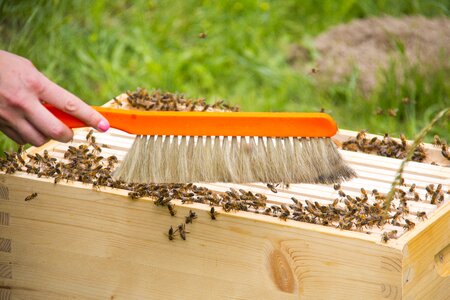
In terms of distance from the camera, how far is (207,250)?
10.6 feet

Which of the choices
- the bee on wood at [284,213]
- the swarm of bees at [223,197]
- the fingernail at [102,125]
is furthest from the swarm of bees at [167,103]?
the bee on wood at [284,213]

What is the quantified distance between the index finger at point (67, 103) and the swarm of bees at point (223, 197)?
342mm

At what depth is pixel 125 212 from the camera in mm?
3312

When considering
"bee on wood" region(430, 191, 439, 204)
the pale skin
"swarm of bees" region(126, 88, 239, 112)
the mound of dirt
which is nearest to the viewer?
the pale skin

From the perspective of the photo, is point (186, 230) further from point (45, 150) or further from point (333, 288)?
point (45, 150)

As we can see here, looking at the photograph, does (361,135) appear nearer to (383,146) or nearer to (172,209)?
(383,146)

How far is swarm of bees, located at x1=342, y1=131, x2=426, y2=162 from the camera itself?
12.7ft

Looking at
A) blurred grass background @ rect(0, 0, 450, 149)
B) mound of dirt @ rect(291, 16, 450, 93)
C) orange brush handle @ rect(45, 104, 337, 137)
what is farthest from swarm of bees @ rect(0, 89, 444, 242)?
mound of dirt @ rect(291, 16, 450, 93)

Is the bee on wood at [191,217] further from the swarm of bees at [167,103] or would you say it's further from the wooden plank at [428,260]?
the swarm of bees at [167,103]

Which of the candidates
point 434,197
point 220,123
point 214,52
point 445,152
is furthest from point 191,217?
point 214,52

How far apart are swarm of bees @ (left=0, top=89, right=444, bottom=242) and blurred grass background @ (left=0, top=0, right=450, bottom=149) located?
5.43ft

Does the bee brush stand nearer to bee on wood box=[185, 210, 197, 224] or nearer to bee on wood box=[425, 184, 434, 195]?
bee on wood box=[185, 210, 197, 224]

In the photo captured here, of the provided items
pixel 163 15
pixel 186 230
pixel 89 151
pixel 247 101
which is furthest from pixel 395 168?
pixel 163 15

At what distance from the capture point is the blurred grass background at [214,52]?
5.59 metres
